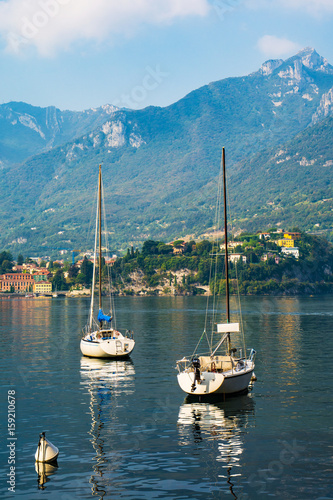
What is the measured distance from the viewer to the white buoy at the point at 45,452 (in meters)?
29.2

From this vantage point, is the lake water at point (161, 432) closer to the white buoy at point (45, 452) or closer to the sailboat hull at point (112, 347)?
the white buoy at point (45, 452)

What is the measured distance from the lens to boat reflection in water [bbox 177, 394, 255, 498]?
29.2 meters

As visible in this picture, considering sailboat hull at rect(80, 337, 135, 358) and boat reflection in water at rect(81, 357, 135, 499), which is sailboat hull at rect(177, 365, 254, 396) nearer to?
boat reflection in water at rect(81, 357, 135, 499)

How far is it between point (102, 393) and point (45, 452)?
17.9 meters

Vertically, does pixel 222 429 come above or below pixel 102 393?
below

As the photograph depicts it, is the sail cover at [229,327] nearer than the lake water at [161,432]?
No

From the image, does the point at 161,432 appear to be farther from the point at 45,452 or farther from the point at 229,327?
the point at 229,327

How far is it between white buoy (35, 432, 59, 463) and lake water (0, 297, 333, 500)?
56cm

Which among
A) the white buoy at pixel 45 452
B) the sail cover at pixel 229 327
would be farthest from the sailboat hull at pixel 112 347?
the white buoy at pixel 45 452

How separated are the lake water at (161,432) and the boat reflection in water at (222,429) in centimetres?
6

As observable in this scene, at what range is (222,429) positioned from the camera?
3566cm

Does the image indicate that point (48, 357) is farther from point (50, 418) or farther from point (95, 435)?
point (95, 435)

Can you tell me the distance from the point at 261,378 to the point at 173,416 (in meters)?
17.2

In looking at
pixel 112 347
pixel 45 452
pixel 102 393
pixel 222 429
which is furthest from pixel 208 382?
pixel 112 347
